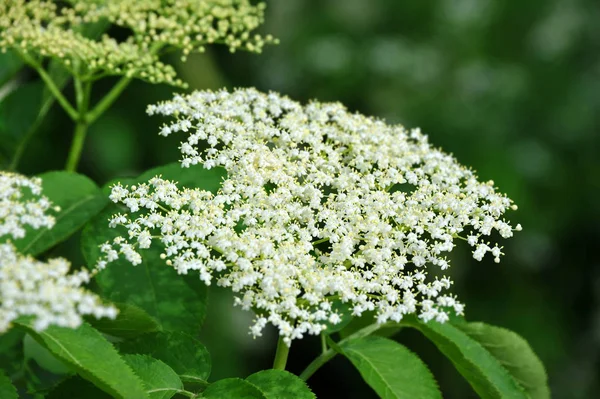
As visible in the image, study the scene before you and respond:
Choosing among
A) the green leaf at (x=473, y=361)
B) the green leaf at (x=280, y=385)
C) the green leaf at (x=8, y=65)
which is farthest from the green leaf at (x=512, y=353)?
the green leaf at (x=8, y=65)

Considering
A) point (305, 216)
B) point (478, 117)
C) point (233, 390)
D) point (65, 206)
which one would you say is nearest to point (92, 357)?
point (233, 390)

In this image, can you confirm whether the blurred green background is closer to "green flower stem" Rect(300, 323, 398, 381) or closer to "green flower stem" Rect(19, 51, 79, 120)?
"green flower stem" Rect(19, 51, 79, 120)

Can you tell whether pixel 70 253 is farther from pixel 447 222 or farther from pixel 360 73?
pixel 360 73

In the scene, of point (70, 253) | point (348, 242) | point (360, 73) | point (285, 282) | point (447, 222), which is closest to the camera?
point (285, 282)

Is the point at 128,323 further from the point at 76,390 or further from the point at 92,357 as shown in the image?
the point at 92,357

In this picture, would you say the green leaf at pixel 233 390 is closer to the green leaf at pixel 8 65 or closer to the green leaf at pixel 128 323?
the green leaf at pixel 128 323

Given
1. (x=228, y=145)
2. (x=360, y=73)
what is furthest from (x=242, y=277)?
(x=360, y=73)

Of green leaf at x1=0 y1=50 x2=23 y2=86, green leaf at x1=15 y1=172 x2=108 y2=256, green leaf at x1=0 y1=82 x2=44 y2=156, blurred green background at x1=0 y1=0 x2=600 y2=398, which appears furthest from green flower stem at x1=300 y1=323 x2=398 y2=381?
blurred green background at x1=0 y1=0 x2=600 y2=398
